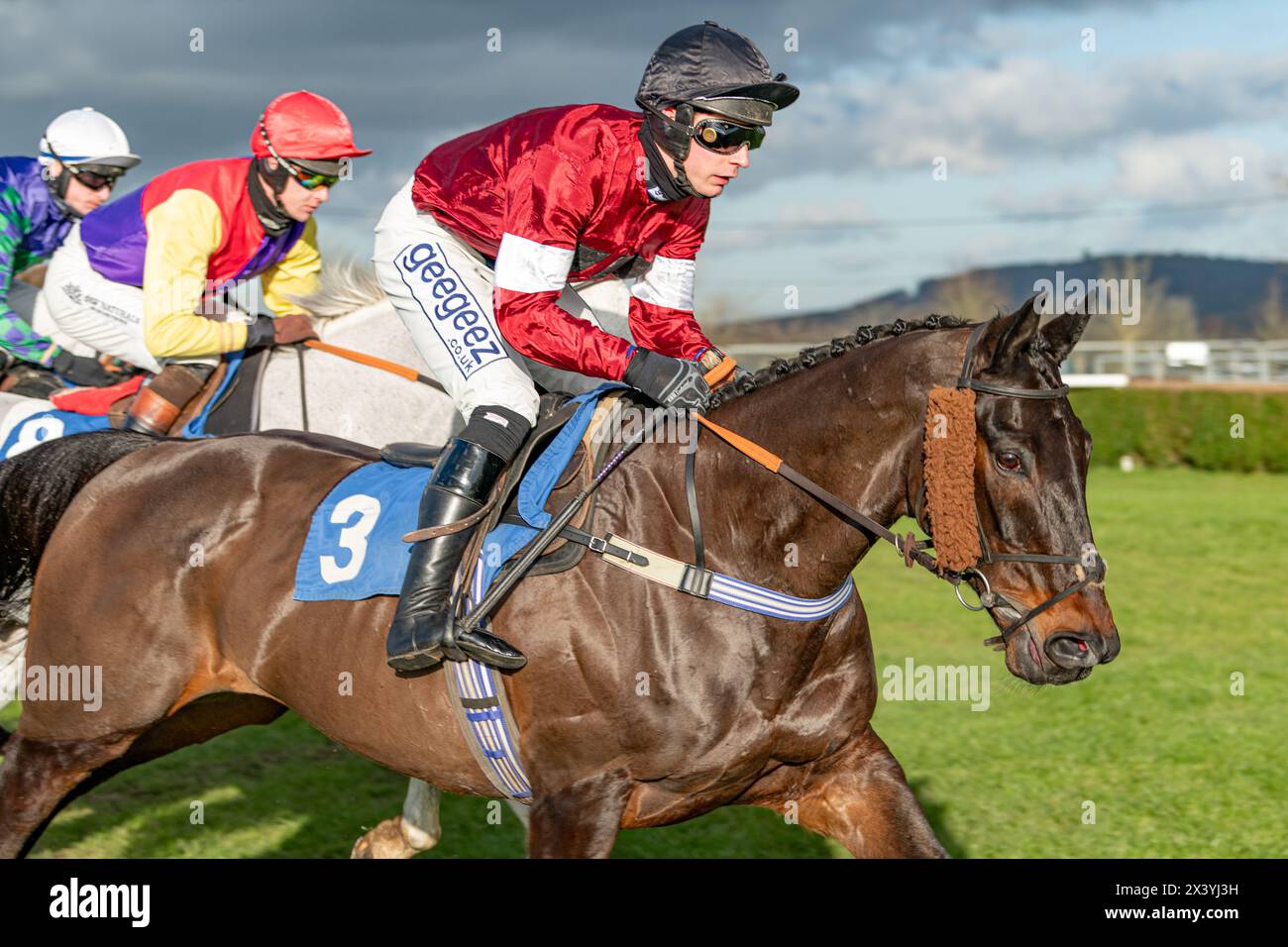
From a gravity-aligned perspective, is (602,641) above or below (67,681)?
above

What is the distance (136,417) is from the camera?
4.94 meters

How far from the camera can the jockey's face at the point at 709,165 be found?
10.9 feet

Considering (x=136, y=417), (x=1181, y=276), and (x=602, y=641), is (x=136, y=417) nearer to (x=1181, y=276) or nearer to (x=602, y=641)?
(x=602, y=641)

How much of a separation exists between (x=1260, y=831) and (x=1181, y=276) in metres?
146

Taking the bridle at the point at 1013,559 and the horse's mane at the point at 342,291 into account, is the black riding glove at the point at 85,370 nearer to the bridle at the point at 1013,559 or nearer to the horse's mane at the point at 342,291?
the horse's mane at the point at 342,291

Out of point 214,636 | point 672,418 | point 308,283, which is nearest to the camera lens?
point 672,418

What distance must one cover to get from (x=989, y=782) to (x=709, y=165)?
341 centimetres

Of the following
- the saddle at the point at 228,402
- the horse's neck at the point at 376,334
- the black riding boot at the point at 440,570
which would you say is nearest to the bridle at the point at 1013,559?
the black riding boot at the point at 440,570

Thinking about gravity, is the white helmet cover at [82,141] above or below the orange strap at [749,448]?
above

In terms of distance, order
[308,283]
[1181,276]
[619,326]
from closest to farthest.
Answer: [619,326], [308,283], [1181,276]

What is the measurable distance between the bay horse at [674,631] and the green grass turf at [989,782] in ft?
1.72

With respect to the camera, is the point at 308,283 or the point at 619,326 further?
the point at 308,283

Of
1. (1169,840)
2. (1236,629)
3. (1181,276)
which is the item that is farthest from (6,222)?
(1181,276)

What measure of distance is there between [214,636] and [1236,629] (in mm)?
7434
